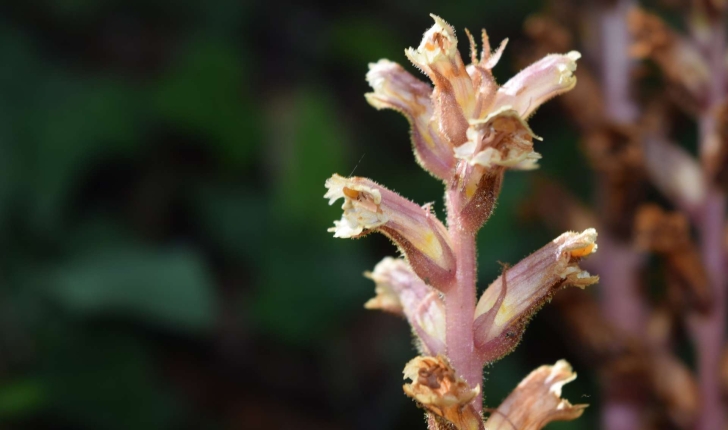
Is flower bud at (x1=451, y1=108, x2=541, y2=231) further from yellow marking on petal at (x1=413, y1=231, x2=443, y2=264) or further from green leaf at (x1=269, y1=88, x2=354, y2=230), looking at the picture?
green leaf at (x1=269, y1=88, x2=354, y2=230)

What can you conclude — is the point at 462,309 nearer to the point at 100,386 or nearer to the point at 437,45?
the point at 437,45

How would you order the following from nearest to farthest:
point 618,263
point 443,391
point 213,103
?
point 443,391, point 618,263, point 213,103

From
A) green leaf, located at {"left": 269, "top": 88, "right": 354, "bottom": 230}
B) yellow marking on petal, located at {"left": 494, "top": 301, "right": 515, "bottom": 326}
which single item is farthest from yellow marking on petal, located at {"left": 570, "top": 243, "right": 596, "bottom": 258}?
green leaf, located at {"left": 269, "top": 88, "right": 354, "bottom": 230}

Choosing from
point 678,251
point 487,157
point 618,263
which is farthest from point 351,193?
point 618,263

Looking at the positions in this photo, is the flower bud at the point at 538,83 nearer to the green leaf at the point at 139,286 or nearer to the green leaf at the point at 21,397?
the green leaf at the point at 139,286

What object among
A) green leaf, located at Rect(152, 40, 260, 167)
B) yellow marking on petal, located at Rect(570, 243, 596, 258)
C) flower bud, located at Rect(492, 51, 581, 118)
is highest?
A: green leaf, located at Rect(152, 40, 260, 167)

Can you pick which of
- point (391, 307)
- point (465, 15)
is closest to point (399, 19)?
point (465, 15)

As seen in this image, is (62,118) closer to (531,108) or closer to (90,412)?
(90,412)
